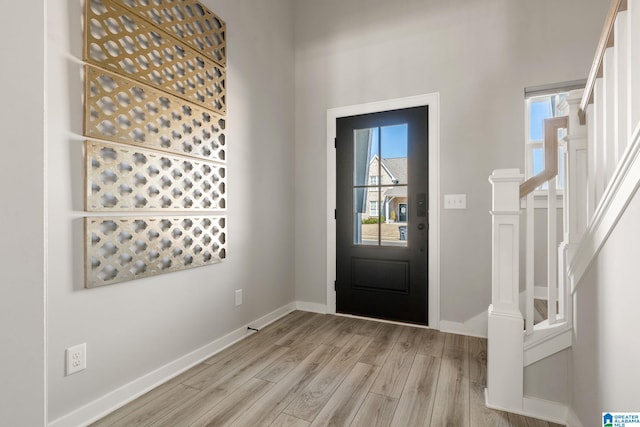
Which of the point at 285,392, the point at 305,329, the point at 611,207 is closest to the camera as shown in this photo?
the point at 611,207

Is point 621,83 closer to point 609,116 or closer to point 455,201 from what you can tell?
point 609,116

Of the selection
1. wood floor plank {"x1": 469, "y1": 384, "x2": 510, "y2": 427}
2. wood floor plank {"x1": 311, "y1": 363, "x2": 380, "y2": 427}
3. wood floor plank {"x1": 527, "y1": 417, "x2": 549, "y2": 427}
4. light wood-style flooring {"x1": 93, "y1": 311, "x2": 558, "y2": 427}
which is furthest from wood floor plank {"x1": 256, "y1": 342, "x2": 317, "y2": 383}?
wood floor plank {"x1": 527, "y1": 417, "x2": 549, "y2": 427}

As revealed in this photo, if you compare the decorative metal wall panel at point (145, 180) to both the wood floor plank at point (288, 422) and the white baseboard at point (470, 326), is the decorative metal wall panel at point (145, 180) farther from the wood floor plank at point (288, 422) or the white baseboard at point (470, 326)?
the white baseboard at point (470, 326)

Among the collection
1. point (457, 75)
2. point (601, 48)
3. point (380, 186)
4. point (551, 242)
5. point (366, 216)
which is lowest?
point (551, 242)

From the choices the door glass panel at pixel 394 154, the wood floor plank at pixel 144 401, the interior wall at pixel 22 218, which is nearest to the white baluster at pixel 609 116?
the door glass panel at pixel 394 154

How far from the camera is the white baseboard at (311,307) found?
3.10 meters

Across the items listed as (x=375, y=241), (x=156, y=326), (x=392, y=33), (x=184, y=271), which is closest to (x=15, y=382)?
(x=156, y=326)

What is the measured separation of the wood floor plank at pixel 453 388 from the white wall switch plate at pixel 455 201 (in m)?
1.07

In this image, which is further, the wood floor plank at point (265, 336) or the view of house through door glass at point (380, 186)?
the view of house through door glass at point (380, 186)

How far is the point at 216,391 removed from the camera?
174 centimetres

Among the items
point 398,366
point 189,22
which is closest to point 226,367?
point 398,366

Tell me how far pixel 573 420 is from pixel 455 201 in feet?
5.18

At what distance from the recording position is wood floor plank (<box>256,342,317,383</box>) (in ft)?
6.22

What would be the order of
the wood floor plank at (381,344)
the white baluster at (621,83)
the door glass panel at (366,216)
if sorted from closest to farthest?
the white baluster at (621,83) → the wood floor plank at (381,344) → the door glass panel at (366,216)
